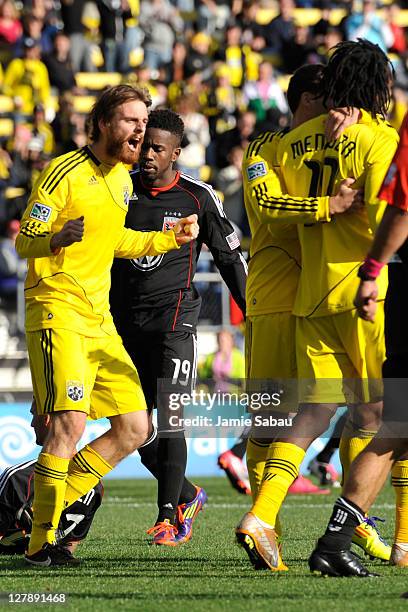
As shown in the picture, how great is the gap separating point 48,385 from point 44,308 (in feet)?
1.27

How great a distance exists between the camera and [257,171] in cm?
611

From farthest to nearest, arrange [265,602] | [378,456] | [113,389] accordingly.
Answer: [113,389]
[378,456]
[265,602]

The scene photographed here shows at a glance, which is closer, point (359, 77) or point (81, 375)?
point (359, 77)

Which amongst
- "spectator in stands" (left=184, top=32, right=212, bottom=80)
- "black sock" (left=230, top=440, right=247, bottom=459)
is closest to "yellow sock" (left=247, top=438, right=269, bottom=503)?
"black sock" (left=230, top=440, right=247, bottom=459)

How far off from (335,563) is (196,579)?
0.66 metres

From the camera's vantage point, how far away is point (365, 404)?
5887 mm

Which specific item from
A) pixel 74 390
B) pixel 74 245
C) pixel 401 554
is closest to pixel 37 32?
pixel 74 245

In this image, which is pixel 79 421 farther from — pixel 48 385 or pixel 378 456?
pixel 378 456

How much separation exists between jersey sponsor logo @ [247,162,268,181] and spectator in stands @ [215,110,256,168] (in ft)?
37.8

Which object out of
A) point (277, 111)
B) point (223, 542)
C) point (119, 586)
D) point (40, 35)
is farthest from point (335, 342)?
point (40, 35)

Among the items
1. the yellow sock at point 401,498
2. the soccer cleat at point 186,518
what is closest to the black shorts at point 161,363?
the soccer cleat at point 186,518

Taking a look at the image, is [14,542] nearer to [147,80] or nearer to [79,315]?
[79,315]

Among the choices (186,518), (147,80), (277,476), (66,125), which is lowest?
(186,518)

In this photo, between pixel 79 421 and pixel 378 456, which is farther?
pixel 79 421
